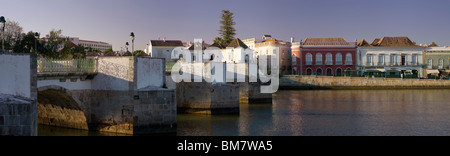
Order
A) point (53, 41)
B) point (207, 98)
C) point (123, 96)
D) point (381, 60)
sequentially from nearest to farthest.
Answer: point (123, 96) < point (207, 98) < point (53, 41) < point (381, 60)

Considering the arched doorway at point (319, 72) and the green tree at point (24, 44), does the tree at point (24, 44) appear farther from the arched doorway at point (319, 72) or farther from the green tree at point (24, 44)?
the arched doorway at point (319, 72)

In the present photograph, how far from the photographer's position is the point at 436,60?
5388 centimetres

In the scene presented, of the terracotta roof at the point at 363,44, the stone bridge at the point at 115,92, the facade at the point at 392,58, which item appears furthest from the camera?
the terracotta roof at the point at 363,44

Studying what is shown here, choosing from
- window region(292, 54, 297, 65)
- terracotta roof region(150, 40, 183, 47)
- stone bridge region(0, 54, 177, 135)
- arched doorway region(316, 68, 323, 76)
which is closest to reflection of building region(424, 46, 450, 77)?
arched doorway region(316, 68, 323, 76)

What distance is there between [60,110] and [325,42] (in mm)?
41111

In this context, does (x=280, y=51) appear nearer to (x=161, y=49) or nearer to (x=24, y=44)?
(x=161, y=49)

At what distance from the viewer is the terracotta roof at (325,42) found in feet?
174

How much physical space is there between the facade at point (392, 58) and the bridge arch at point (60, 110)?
141ft

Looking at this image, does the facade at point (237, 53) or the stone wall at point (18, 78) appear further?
the facade at point (237, 53)

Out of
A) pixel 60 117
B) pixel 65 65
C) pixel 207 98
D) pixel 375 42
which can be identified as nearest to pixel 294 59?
pixel 375 42

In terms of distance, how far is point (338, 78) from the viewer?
1887 inches

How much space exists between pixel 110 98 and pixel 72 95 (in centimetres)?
133

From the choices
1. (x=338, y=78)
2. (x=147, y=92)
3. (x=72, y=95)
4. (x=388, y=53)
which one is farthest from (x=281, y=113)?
(x=388, y=53)

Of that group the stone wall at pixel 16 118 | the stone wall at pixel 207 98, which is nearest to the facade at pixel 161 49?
the stone wall at pixel 207 98
